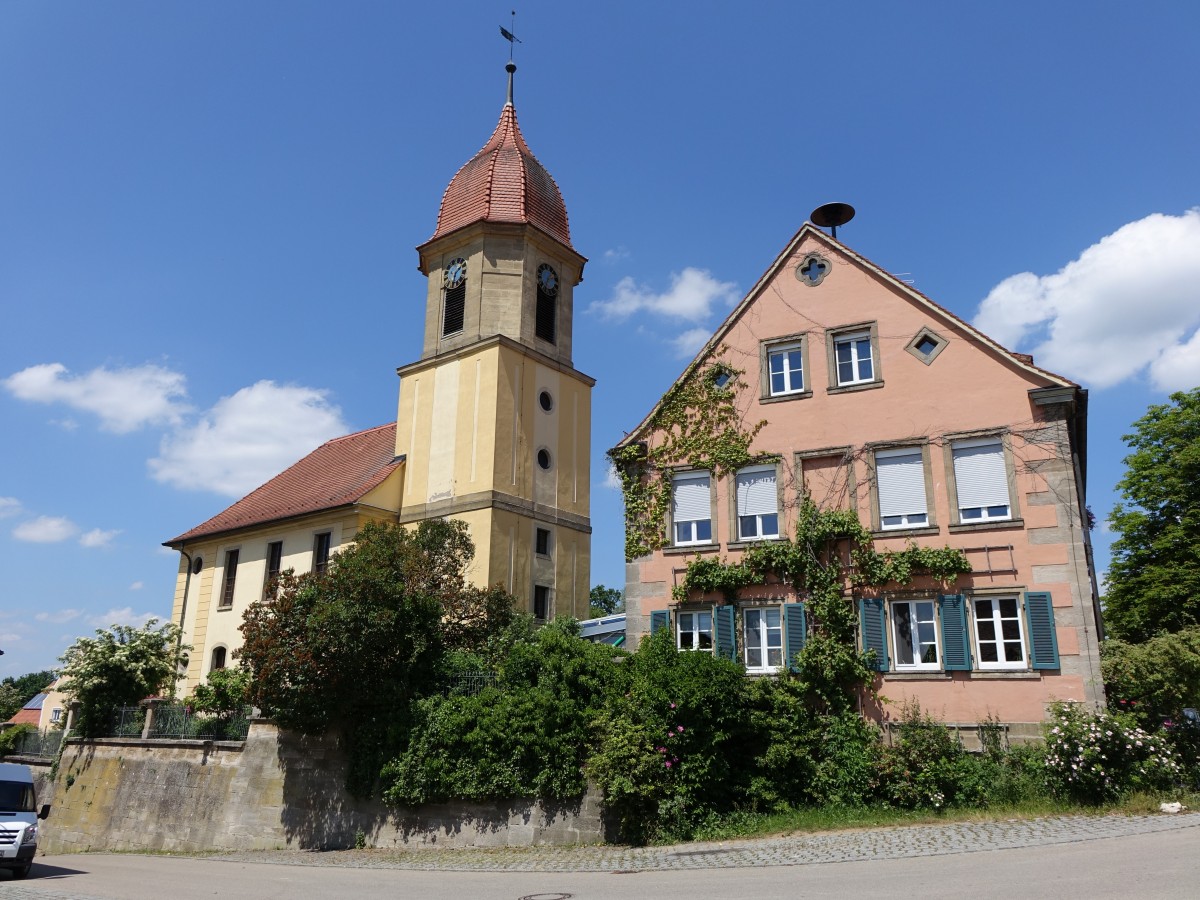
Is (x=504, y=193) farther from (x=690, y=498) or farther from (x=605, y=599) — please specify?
(x=605, y=599)

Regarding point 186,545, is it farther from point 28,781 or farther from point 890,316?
point 890,316

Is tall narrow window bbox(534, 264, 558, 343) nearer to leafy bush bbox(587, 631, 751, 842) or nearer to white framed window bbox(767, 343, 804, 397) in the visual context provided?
white framed window bbox(767, 343, 804, 397)

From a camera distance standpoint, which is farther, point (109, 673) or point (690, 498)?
point (109, 673)

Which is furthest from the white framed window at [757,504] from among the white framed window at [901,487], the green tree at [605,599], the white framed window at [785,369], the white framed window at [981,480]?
the green tree at [605,599]

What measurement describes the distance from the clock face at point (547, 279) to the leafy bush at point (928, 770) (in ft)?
71.0

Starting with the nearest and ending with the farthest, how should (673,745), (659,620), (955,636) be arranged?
1. (673,745)
2. (955,636)
3. (659,620)

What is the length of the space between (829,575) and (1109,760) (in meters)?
5.75

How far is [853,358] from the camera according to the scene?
20.4 metres

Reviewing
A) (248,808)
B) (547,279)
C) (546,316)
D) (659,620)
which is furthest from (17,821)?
(547,279)

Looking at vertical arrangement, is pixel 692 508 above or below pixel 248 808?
above

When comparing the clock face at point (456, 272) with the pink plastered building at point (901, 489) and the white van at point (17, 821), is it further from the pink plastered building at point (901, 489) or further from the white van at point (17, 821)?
the white van at point (17, 821)

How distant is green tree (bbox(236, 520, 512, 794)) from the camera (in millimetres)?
18469

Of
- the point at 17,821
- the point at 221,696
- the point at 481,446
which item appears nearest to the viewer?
the point at 17,821

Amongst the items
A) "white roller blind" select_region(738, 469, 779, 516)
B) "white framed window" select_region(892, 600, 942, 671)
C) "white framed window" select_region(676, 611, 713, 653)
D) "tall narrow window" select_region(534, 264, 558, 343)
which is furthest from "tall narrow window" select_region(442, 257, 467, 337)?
"white framed window" select_region(892, 600, 942, 671)
